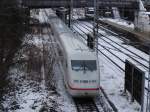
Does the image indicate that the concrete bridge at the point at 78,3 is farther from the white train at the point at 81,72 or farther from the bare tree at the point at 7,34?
the white train at the point at 81,72

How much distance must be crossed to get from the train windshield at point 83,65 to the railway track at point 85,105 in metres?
1.69

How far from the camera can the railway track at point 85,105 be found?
19.4m

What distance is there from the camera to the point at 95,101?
20938mm

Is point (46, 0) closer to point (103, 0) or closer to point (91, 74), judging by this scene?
point (103, 0)

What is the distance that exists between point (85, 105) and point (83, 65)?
227cm

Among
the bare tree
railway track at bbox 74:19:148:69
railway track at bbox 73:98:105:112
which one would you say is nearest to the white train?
railway track at bbox 73:98:105:112

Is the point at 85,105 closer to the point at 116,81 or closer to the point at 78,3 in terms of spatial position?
the point at 116,81

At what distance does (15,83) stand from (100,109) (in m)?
6.56

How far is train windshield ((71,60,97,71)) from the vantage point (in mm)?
20991

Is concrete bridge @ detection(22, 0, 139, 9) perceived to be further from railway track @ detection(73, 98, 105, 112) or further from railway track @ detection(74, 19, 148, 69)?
railway track @ detection(73, 98, 105, 112)

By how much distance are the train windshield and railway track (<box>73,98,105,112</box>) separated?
169 centimetres

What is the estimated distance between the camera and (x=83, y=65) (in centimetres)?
2120

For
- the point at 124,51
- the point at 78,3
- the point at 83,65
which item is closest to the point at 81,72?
the point at 83,65

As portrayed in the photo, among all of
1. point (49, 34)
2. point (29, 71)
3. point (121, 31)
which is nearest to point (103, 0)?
point (121, 31)
